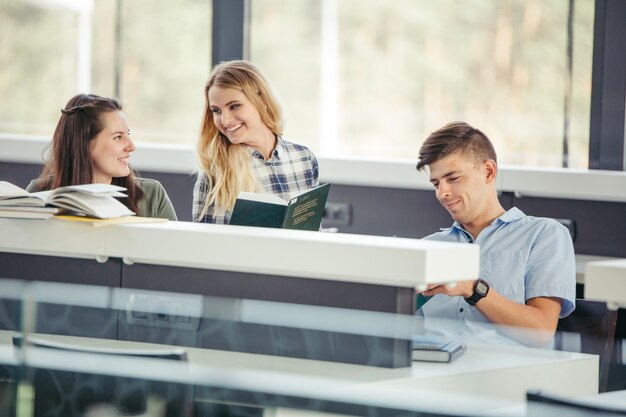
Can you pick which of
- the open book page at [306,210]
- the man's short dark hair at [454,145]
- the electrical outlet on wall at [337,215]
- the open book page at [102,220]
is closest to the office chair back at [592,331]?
the man's short dark hair at [454,145]

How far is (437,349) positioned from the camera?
2.20 meters

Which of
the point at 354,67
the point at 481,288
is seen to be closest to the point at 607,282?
the point at 481,288

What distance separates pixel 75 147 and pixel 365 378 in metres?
1.88

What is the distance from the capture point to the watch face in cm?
267

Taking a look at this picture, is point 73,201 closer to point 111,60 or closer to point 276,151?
point 276,151

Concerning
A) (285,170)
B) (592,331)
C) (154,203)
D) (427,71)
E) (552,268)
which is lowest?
(592,331)

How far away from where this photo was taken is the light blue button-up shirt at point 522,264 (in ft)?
9.38

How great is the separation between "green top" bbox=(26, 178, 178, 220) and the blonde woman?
15 centimetres

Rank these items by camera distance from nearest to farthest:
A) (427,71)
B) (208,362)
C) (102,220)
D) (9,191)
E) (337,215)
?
1. (208,362)
2. (102,220)
3. (9,191)
4. (337,215)
5. (427,71)

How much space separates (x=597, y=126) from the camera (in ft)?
16.4

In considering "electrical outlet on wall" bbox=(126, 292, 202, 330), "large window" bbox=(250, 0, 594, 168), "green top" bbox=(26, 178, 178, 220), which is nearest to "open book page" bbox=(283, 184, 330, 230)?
"electrical outlet on wall" bbox=(126, 292, 202, 330)

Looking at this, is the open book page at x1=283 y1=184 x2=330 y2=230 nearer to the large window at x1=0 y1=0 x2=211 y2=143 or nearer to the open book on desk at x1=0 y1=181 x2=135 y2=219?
the open book on desk at x1=0 y1=181 x2=135 y2=219

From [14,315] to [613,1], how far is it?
3.65 meters

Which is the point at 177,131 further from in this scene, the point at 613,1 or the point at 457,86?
the point at 613,1
